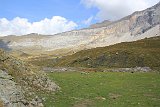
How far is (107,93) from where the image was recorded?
43.1 m

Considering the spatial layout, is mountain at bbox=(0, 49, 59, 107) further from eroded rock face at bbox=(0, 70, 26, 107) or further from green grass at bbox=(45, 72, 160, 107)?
green grass at bbox=(45, 72, 160, 107)

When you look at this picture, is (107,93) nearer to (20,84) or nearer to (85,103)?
(85,103)

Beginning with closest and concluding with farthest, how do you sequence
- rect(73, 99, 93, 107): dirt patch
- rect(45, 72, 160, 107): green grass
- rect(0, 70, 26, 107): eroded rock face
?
rect(0, 70, 26, 107): eroded rock face, rect(73, 99, 93, 107): dirt patch, rect(45, 72, 160, 107): green grass

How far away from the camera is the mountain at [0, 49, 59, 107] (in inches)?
1261

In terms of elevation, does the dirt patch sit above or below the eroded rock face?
below

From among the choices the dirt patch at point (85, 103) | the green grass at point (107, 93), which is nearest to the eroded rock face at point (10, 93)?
the green grass at point (107, 93)

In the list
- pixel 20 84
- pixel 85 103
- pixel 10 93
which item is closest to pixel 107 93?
pixel 85 103

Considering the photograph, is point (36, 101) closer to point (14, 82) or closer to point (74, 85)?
point (14, 82)

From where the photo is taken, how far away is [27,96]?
34719mm

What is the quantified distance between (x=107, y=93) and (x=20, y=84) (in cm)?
1179

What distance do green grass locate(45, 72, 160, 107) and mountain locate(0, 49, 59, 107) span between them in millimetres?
2049

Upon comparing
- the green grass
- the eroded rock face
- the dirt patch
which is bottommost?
the dirt patch

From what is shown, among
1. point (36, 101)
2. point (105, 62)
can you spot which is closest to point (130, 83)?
point (36, 101)

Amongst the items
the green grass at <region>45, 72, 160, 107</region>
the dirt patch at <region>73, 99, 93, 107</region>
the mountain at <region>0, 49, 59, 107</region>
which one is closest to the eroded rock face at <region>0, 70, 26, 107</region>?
the mountain at <region>0, 49, 59, 107</region>
